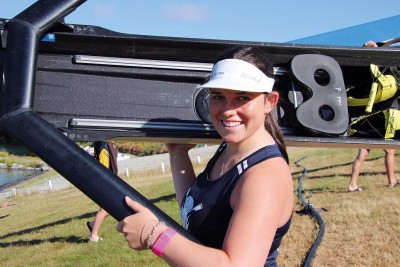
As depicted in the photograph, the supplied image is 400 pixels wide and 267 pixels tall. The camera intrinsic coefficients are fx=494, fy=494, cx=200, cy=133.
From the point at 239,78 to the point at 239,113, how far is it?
128 mm

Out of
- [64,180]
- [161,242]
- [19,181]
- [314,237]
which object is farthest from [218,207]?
[19,181]

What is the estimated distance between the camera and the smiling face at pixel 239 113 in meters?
1.80

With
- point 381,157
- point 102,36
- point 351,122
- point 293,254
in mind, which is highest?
point 102,36

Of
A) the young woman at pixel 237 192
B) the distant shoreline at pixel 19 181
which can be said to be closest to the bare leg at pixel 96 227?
the young woman at pixel 237 192

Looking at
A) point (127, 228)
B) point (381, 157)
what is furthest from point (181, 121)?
point (381, 157)

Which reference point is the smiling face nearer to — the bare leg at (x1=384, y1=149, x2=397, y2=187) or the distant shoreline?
the bare leg at (x1=384, y1=149, x2=397, y2=187)

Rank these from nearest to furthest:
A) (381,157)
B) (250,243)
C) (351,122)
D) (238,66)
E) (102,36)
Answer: (250,243), (238,66), (102,36), (351,122), (381,157)

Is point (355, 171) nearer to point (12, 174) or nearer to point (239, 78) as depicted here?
point (239, 78)

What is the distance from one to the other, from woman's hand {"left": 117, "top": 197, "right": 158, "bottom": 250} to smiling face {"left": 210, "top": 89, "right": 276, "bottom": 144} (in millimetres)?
417

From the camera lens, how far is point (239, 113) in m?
1.79

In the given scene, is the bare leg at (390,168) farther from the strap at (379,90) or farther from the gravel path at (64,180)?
the gravel path at (64,180)

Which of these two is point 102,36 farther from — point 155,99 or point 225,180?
point 225,180

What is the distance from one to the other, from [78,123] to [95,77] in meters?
0.29

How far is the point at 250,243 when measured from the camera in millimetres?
1521
